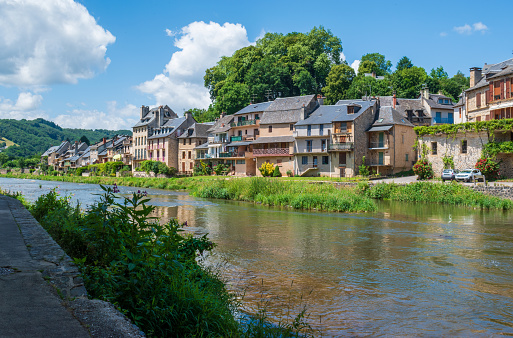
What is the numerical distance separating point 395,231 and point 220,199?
20145mm

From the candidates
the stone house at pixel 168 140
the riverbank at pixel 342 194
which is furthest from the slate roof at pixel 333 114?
the stone house at pixel 168 140

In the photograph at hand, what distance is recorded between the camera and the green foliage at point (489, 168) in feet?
127

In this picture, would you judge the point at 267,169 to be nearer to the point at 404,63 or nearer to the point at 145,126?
the point at 145,126

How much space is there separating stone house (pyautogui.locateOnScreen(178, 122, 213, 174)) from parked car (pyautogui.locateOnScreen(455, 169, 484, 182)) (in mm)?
47777

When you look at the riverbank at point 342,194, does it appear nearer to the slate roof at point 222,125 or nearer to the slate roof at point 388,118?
the slate roof at point 388,118

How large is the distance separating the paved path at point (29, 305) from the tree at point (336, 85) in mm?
74928

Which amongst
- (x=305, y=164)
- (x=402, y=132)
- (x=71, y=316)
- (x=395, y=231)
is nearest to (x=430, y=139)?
(x=402, y=132)

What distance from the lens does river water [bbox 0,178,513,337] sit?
7926 millimetres

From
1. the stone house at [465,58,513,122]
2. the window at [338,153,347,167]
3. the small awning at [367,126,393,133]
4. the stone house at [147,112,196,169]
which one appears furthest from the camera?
the stone house at [147,112,196,169]

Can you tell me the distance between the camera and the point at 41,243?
788 cm

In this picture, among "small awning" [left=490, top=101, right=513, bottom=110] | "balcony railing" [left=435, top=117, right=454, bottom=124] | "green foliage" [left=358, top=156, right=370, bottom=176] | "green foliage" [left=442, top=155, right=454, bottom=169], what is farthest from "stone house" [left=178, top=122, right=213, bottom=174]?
"small awning" [left=490, top=101, right=513, bottom=110]

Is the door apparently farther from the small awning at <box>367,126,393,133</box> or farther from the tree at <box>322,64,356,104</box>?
the tree at <box>322,64,356,104</box>

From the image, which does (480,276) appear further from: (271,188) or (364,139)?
(364,139)

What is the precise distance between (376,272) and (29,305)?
29.6 ft
